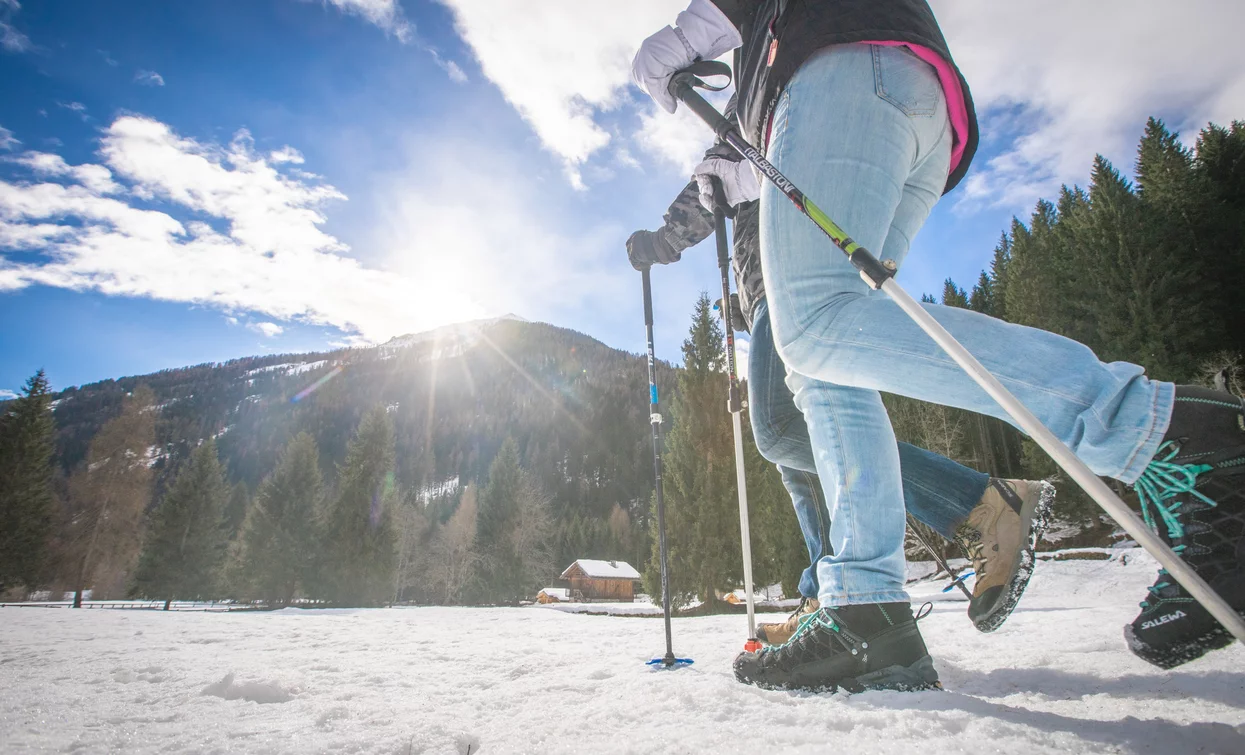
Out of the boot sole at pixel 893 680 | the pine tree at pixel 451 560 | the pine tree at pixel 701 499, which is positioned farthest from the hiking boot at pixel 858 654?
the pine tree at pixel 451 560

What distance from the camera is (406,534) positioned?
3162 centimetres

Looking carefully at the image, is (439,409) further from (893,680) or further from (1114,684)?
(1114,684)

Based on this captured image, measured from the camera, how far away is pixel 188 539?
22203 mm

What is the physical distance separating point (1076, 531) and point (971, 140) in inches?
1034

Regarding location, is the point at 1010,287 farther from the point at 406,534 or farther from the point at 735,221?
the point at 406,534

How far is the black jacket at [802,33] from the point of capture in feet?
4.12

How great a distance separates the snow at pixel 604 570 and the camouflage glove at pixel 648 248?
4494cm

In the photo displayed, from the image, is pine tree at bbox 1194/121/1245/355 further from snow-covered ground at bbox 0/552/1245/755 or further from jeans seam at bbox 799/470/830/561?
snow-covered ground at bbox 0/552/1245/755

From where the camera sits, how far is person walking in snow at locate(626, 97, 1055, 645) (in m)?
1.28

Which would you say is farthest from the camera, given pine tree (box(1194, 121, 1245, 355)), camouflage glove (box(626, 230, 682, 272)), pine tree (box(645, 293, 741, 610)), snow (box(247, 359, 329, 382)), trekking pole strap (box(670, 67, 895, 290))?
snow (box(247, 359, 329, 382))

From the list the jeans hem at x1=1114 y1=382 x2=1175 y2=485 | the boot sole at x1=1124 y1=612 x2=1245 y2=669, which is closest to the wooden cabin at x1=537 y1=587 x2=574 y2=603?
the boot sole at x1=1124 y1=612 x2=1245 y2=669

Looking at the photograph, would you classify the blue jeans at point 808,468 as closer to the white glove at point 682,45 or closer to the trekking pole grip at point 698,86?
the trekking pole grip at point 698,86

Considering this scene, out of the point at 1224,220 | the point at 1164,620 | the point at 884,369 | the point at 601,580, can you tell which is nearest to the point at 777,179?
the point at 884,369

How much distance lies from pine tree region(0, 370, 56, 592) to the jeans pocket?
83.1ft
